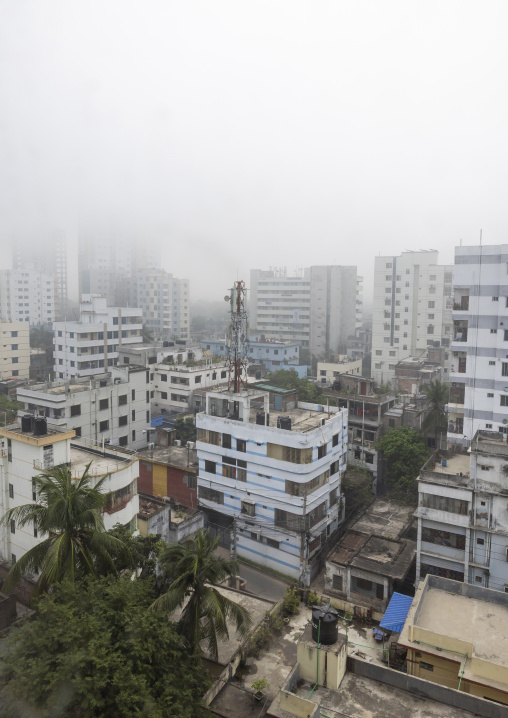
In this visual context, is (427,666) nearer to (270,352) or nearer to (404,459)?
(404,459)

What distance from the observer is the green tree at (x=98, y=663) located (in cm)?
734

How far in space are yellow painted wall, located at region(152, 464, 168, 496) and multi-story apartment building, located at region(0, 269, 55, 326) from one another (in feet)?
181

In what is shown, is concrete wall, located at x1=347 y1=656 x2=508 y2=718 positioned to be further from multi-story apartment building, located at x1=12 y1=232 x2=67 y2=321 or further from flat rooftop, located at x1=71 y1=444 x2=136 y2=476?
multi-story apartment building, located at x1=12 y1=232 x2=67 y2=321

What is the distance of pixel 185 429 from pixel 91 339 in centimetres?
1456

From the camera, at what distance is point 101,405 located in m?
29.5

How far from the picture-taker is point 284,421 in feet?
69.1

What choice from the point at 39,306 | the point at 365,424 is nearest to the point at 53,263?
the point at 39,306

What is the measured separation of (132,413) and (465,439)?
1832 cm

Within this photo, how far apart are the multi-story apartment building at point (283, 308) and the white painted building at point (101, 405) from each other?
42.2 m

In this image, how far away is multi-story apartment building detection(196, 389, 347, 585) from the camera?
66.5 feet

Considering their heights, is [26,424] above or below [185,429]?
above

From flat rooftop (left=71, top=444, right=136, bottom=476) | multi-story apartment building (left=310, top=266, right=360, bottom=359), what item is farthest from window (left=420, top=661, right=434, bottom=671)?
multi-story apartment building (left=310, top=266, right=360, bottom=359)

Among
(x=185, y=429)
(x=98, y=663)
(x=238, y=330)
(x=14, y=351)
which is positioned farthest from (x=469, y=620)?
(x=14, y=351)

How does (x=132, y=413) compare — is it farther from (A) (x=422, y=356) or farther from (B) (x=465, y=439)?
(A) (x=422, y=356)
